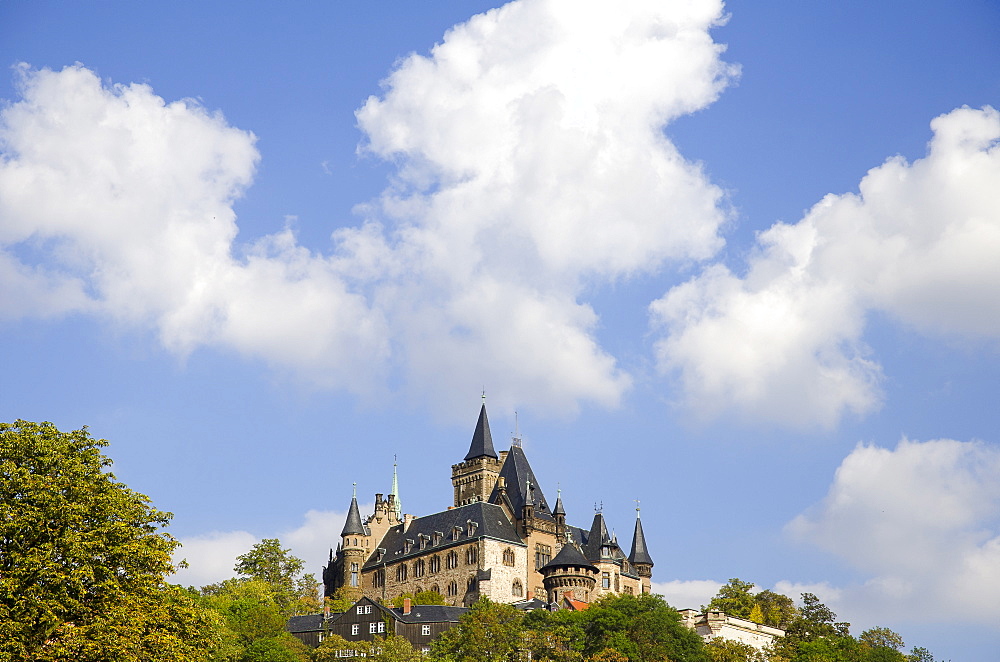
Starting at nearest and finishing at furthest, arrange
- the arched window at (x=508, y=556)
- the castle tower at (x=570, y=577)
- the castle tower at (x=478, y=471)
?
the castle tower at (x=570, y=577), the arched window at (x=508, y=556), the castle tower at (x=478, y=471)

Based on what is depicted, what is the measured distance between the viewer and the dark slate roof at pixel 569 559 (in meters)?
125

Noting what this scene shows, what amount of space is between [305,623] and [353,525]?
33.1 meters

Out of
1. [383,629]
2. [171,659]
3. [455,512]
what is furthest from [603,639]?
[171,659]

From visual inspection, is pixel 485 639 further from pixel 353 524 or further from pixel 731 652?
pixel 353 524

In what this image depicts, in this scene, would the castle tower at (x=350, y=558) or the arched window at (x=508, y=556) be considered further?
the castle tower at (x=350, y=558)

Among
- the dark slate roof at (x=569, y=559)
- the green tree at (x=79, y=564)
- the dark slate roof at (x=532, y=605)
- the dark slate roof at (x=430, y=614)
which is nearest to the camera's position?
the green tree at (x=79, y=564)

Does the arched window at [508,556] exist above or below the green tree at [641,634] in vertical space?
above

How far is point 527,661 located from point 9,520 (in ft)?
177

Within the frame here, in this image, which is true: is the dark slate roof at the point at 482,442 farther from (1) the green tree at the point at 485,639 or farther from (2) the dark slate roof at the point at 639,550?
(1) the green tree at the point at 485,639

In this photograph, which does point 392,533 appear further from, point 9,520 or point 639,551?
point 9,520

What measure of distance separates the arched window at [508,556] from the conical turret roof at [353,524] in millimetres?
24462

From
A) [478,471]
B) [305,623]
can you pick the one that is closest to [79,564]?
[305,623]

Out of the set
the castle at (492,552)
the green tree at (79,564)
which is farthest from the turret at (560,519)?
the green tree at (79,564)

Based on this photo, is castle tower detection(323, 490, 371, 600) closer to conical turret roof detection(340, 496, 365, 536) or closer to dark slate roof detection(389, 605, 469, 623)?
conical turret roof detection(340, 496, 365, 536)
